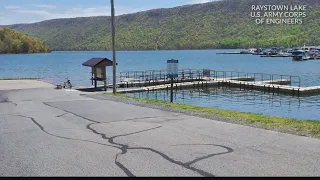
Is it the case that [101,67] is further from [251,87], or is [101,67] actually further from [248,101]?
[251,87]

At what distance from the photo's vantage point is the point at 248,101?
34.2m

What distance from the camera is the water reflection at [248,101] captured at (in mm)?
28625

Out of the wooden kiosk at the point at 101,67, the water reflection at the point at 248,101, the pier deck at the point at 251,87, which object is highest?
the wooden kiosk at the point at 101,67

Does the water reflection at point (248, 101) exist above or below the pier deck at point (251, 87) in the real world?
below

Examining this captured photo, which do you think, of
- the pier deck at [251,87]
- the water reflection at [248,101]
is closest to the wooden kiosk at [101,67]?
the pier deck at [251,87]

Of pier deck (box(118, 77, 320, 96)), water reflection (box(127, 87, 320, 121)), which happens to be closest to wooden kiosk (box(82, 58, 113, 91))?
pier deck (box(118, 77, 320, 96))

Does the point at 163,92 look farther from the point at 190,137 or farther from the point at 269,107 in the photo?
the point at 190,137

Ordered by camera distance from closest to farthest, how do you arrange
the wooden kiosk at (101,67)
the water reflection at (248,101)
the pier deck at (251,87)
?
the water reflection at (248,101)
the wooden kiosk at (101,67)
the pier deck at (251,87)

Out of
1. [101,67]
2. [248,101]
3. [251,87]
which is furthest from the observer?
[251,87]

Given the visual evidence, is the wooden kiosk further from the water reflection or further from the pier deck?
the water reflection

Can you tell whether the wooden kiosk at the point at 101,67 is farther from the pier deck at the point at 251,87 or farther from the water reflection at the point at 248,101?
the water reflection at the point at 248,101

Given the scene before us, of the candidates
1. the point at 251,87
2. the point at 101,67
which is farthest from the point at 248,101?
the point at 101,67

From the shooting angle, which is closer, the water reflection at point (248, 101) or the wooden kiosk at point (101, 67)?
the water reflection at point (248, 101)

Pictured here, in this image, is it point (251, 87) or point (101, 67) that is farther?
point (251, 87)
